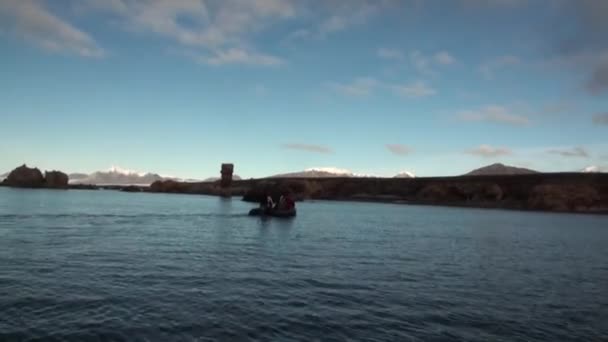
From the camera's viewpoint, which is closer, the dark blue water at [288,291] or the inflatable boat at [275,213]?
the dark blue water at [288,291]

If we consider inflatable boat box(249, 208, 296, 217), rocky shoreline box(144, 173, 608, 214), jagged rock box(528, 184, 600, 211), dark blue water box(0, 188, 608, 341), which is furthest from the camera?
rocky shoreline box(144, 173, 608, 214)

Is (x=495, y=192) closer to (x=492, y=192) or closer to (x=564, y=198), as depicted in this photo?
(x=492, y=192)

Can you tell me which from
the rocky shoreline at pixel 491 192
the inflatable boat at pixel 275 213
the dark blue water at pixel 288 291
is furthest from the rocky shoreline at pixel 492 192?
the dark blue water at pixel 288 291

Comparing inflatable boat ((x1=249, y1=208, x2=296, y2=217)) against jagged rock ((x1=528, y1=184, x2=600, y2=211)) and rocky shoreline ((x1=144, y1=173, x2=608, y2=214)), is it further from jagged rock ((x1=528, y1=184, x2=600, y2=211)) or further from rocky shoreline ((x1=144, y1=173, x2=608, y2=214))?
jagged rock ((x1=528, y1=184, x2=600, y2=211))

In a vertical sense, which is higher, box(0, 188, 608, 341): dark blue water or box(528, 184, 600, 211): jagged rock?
box(528, 184, 600, 211): jagged rock

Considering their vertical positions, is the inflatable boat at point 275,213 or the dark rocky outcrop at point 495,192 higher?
the dark rocky outcrop at point 495,192

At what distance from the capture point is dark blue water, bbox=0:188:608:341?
1444 centimetres

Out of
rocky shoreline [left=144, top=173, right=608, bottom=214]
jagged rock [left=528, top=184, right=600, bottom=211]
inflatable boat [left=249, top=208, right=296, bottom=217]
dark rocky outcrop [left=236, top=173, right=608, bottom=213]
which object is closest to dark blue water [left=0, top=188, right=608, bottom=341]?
inflatable boat [left=249, top=208, right=296, bottom=217]

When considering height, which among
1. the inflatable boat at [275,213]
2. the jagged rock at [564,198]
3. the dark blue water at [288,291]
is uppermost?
the jagged rock at [564,198]

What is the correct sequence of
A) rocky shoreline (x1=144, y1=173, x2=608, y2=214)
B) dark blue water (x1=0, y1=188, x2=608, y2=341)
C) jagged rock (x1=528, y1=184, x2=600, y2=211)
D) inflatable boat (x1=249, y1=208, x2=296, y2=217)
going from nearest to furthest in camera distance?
dark blue water (x1=0, y1=188, x2=608, y2=341) → inflatable boat (x1=249, y1=208, x2=296, y2=217) → jagged rock (x1=528, y1=184, x2=600, y2=211) → rocky shoreline (x1=144, y1=173, x2=608, y2=214)

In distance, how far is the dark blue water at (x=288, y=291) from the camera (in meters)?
14.4

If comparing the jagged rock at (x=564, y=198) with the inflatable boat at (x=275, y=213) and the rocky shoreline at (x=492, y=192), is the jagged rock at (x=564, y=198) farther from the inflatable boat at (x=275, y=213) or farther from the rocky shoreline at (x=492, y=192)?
the inflatable boat at (x=275, y=213)

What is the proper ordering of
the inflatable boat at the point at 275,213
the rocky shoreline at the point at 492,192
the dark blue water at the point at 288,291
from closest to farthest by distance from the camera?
1. the dark blue water at the point at 288,291
2. the inflatable boat at the point at 275,213
3. the rocky shoreline at the point at 492,192

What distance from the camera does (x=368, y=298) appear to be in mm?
18953
